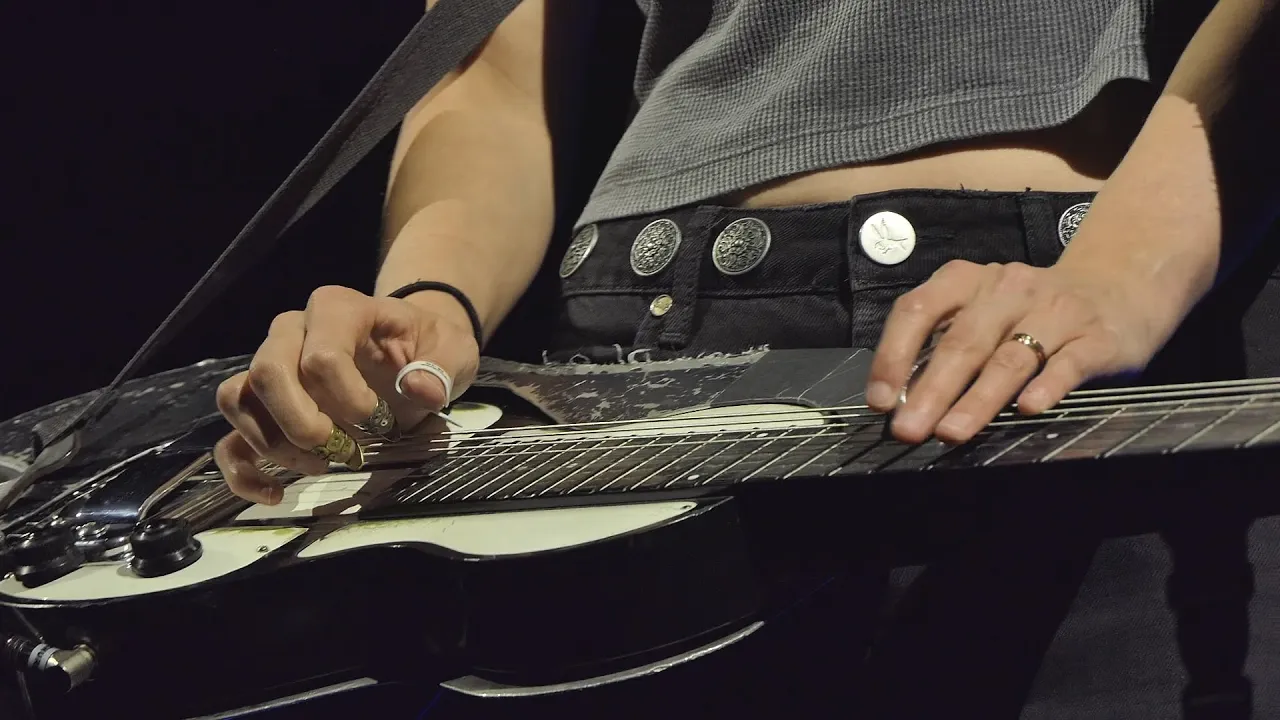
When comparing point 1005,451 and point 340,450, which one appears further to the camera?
point 340,450

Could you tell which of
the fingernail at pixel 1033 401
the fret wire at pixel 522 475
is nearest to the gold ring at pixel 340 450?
the fret wire at pixel 522 475

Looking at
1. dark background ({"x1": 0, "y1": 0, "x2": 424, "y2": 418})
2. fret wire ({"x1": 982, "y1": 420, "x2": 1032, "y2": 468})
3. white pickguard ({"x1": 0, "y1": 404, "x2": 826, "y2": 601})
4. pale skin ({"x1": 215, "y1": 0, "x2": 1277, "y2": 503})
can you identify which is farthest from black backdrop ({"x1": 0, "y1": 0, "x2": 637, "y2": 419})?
fret wire ({"x1": 982, "y1": 420, "x2": 1032, "y2": 468})

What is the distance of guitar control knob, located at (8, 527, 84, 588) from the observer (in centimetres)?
59

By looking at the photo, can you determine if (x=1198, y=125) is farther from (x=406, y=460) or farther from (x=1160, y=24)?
(x=406, y=460)

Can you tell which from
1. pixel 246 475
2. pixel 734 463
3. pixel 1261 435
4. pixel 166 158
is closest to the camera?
pixel 1261 435

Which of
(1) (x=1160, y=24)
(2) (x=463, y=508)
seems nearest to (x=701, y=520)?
(2) (x=463, y=508)

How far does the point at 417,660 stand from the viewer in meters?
0.53

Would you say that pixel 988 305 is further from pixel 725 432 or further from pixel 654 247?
pixel 654 247

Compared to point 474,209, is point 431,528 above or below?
below

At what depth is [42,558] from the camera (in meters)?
0.60

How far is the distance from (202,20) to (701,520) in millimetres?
970

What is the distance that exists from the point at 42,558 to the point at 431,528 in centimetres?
27

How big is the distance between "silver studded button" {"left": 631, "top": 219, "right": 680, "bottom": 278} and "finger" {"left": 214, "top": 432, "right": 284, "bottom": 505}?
1.16 ft

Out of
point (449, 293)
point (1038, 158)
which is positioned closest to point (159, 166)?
point (449, 293)
